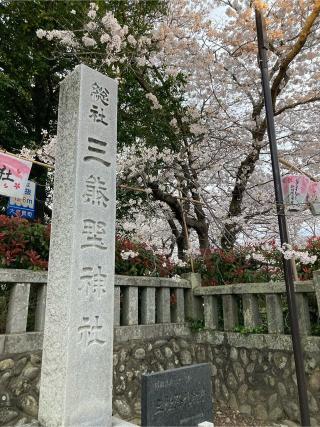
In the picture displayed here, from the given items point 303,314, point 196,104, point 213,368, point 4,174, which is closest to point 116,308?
point 213,368

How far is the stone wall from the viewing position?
3.42m

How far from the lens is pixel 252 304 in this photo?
4684 mm

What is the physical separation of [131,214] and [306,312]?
586 cm

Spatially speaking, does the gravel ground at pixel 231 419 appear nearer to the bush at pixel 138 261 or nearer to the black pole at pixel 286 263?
the black pole at pixel 286 263

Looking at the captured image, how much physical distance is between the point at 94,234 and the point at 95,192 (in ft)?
1.31

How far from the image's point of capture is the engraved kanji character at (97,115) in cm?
325

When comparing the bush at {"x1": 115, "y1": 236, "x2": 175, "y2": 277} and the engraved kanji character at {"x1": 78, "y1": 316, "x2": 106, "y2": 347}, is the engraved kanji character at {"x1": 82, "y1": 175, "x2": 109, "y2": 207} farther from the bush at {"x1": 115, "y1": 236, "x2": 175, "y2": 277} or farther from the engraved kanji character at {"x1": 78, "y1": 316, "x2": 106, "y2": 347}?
the bush at {"x1": 115, "y1": 236, "x2": 175, "y2": 277}

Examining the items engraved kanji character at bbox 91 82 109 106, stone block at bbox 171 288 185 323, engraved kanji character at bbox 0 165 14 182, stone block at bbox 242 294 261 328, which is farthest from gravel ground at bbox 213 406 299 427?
engraved kanji character at bbox 0 165 14 182

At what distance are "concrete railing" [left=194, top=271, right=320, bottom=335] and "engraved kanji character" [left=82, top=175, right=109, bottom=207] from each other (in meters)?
2.63

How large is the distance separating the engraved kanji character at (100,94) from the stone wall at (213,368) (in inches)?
108

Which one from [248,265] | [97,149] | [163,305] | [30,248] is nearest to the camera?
[97,149]

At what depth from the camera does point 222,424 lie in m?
4.32

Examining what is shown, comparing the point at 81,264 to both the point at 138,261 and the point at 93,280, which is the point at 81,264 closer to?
the point at 93,280

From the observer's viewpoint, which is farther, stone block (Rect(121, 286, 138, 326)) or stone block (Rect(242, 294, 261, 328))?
stone block (Rect(242, 294, 261, 328))
